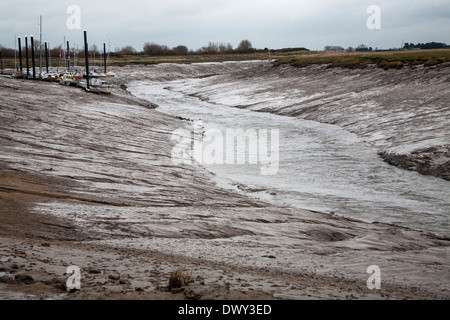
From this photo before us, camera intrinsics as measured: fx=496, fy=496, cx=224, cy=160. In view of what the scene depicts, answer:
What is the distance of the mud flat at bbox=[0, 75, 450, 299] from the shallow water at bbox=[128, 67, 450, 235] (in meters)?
1.25

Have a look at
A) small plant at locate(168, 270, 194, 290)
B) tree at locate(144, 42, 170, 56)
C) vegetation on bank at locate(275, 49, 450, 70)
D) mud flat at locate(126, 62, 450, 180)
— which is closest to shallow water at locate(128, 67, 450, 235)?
mud flat at locate(126, 62, 450, 180)

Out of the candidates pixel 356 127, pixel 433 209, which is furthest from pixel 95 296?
pixel 356 127

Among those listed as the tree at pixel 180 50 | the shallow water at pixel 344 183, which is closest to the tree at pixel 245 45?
the tree at pixel 180 50

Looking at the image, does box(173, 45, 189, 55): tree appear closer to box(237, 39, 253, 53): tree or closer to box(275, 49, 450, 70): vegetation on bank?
box(237, 39, 253, 53): tree

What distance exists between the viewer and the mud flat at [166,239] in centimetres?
714

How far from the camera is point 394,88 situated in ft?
130

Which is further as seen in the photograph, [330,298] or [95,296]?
[330,298]

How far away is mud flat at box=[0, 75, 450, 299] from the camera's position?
7.14m

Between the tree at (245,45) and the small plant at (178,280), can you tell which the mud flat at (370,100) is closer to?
the small plant at (178,280)

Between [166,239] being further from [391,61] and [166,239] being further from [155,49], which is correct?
Answer: [155,49]

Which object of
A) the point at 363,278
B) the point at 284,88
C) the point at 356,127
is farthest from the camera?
the point at 284,88
